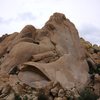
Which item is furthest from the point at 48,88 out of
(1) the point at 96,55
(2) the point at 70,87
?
(1) the point at 96,55

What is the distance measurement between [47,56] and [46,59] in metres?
0.27

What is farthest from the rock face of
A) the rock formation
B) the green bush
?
the green bush

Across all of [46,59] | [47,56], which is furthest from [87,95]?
[47,56]

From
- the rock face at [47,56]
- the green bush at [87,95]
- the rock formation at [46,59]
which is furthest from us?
the rock face at [47,56]

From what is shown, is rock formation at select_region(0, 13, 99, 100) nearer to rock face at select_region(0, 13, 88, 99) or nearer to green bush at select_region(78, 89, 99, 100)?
rock face at select_region(0, 13, 88, 99)

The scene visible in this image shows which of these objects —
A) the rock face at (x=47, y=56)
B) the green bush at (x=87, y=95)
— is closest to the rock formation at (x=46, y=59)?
the rock face at (x=47, y=56)

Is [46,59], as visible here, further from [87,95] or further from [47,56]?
[87,95]

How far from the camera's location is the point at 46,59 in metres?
45.5

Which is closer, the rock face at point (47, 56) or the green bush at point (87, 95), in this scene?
the green bush at point (87, 95)

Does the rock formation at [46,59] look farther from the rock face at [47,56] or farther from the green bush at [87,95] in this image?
the green bush at [87,95]

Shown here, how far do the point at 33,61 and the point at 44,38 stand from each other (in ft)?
12.3

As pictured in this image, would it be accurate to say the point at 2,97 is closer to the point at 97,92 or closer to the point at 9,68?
the point at 9,68

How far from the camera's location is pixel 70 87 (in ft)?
141

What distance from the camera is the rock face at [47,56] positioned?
142 feet
